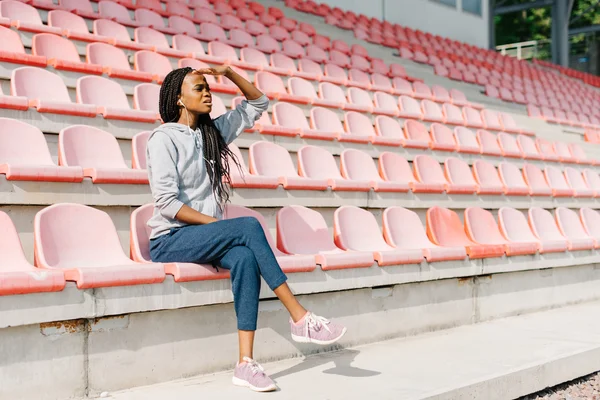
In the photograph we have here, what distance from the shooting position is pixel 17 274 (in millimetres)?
1738

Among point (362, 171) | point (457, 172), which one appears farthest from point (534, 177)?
point (362, 171)

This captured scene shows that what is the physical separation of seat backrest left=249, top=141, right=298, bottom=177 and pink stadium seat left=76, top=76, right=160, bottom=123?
1.63 ft

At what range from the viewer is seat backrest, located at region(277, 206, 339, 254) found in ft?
8.87

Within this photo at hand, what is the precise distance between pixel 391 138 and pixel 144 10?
243 centimetres

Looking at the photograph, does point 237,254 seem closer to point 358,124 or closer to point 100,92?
point 100,92

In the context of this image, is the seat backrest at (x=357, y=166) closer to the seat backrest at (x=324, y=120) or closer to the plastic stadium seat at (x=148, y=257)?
the seat backrest at (x=324, y=120)

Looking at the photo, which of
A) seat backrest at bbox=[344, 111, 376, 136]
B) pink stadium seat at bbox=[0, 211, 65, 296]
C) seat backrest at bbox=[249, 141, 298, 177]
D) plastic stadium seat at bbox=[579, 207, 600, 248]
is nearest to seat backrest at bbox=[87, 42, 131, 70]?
seat backrest at bbox=[249, 141, 298, 177]

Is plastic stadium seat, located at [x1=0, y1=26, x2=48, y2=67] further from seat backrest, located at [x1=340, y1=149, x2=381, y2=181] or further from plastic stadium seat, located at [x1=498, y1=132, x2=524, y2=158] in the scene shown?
plastic stadium seat, located at [x1=498, y1=132, x2=524, y2=158]

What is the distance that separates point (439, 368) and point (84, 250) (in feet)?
3.96

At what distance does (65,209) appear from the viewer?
2.14m

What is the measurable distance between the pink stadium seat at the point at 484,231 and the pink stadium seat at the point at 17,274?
7.63ft

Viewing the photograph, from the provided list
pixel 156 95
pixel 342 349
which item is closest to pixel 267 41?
pixel 156 95

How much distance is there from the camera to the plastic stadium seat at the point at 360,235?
9.38 ft

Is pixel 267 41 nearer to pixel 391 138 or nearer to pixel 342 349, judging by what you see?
pixel 391 138
